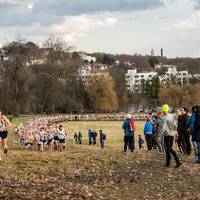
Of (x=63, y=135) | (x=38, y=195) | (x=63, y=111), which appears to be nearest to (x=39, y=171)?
(x=38, y=195)

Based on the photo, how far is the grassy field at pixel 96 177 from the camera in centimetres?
1352

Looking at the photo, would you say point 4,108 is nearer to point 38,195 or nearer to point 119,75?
point 119,75

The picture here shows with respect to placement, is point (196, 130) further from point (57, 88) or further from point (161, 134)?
point (57, 88)

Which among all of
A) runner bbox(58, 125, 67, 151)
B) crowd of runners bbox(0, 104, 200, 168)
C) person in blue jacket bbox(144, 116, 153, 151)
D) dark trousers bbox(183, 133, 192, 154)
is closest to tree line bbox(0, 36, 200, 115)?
crowd of runners bbox(0, 104, 200, 168)

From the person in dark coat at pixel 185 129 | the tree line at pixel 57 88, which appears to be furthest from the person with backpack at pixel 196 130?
the tree line at pixel 57 88

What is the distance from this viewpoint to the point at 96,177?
15.9 metres

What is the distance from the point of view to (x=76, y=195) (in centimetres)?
1305

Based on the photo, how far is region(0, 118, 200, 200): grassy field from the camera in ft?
44.4

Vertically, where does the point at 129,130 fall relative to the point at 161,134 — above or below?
below

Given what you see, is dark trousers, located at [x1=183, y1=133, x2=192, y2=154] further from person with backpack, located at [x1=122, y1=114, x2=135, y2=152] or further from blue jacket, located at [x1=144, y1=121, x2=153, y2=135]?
blue jacket, located at [x1=144, y1=121, x2=153, y2=135]

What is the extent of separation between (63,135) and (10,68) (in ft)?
200

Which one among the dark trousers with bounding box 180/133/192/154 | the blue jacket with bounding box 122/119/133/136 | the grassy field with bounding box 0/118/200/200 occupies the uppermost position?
the blue jacket with bounding box 122/119/133/136

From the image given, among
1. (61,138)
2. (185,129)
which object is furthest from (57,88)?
(185,129)

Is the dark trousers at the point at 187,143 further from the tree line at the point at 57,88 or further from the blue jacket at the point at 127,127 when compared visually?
the tree line at the point at 57,88
